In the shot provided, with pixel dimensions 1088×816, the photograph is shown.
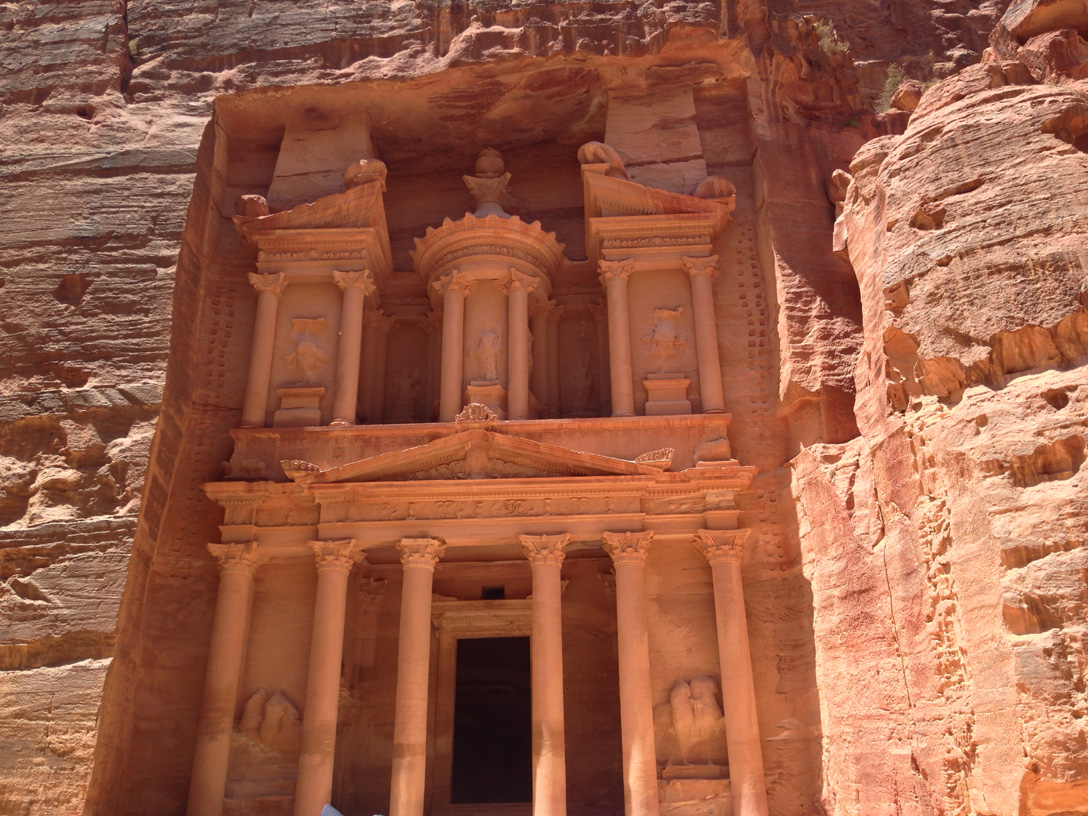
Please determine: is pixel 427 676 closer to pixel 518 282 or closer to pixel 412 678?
pixel 412 678

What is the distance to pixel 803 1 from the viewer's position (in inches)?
686

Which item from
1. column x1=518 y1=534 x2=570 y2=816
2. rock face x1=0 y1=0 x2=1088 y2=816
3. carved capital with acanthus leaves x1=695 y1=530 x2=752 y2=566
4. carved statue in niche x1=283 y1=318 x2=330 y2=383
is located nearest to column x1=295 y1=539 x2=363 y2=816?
rock face x1=0 y1=0 x2=1088 y2=816

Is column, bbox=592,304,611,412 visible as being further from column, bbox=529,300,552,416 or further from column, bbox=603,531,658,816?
column, bbox=603,531,658,816

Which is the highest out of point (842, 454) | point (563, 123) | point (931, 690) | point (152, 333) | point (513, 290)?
point (563, 123)

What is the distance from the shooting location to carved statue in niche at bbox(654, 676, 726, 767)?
36.7 feet

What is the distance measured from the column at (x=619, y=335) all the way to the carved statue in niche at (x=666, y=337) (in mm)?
330

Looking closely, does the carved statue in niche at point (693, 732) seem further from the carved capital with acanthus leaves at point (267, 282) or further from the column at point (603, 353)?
the carved capital with acanthus leaves at point (267, 282)

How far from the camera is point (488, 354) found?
44.7ft

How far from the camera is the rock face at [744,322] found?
28.5 feet

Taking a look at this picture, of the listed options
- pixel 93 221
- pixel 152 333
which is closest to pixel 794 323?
pixel 152 333

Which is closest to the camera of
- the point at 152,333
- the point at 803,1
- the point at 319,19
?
the point at 152,333

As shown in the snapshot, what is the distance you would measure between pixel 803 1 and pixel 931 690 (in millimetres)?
12614

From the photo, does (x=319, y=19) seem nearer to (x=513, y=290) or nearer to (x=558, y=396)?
(x=513, y=290)

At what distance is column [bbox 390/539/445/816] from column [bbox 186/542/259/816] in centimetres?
184
